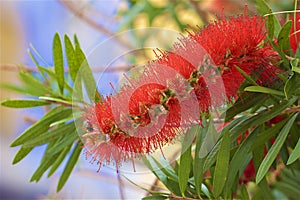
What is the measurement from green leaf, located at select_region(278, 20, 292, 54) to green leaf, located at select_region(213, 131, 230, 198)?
8 cm

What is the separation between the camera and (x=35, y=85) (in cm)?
53

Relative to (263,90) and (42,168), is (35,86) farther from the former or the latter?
(263,90)

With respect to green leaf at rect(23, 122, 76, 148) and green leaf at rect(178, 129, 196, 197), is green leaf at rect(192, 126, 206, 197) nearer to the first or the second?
green leaf at rect(178, 129, 196, 197)

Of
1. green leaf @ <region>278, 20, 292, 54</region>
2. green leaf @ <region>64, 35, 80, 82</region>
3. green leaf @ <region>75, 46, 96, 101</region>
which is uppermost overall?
green leaf @ <region>64, 35, 80, 82</region>

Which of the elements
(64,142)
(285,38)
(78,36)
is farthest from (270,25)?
(78,36)

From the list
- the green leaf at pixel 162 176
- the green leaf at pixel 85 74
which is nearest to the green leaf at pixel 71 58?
the green leaf at pixel 85 74

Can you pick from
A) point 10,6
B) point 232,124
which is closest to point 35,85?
point 232,124

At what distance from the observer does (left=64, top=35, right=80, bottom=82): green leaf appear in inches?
17.7

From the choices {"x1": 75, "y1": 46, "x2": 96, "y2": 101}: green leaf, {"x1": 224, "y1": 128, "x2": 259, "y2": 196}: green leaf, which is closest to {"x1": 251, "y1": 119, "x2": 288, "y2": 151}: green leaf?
{"x1": 224, "y1": 128, "x2": 259, "y2": 196}: green leaf

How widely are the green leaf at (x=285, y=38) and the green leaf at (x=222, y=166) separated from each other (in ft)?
0.26

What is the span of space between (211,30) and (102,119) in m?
0.09

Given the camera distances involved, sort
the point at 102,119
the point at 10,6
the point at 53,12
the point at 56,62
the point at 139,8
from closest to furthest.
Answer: the point at 102,119
the point at 56,62
the point at 139,8
the point at 53,12
the point at 10,6

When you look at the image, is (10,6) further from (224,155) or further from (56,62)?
(224,155)

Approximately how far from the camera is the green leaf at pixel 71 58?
45cm
